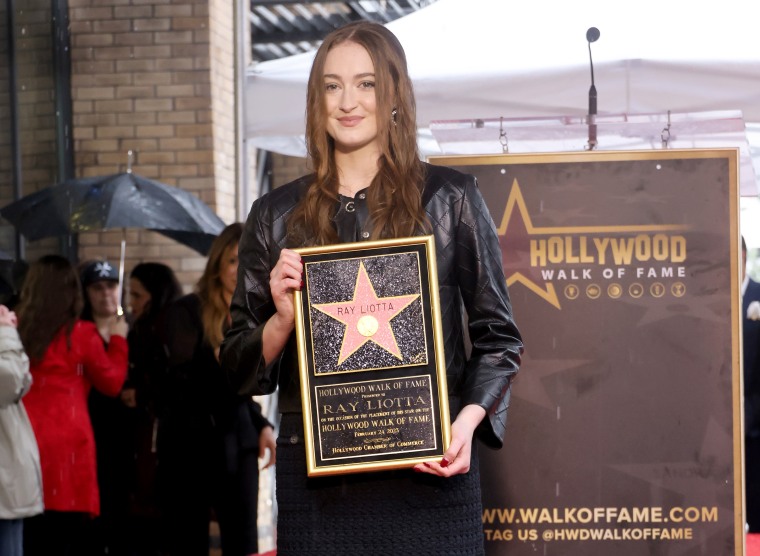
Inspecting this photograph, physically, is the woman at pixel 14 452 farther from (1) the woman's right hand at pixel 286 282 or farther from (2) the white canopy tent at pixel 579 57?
(1) the woman's right hand at pixel 286 282

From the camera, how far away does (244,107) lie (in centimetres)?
656

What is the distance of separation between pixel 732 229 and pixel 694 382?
0.48 m

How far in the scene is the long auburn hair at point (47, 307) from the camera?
666 centimetres

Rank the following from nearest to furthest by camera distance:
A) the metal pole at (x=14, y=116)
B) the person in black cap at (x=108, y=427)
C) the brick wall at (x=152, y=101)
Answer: the person in black cap at (x=108, y=427) → the metal pole at (x=14, y=116) → the brick wall at (x=152, y=101)

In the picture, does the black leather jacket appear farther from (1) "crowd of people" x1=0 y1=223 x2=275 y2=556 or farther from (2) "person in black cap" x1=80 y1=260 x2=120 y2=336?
(2) "person in black cap" x1=80 y1=260 x2=120 y2=336

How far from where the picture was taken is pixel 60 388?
6746mm

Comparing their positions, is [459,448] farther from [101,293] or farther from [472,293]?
[101,293]

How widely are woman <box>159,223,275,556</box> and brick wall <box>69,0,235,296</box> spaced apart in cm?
294

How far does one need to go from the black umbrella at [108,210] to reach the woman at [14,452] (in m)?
1.10

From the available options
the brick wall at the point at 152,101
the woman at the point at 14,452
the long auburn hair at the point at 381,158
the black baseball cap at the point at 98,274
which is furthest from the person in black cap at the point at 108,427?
the long auburn hair at the point at 381,158

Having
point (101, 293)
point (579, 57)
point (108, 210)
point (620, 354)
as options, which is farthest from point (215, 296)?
point (620, 354)

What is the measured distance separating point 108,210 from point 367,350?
4.60 meters

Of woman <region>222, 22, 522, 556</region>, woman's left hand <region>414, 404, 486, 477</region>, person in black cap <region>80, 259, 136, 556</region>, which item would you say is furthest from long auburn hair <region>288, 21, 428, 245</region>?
person in black cap <region>80, 259, 136, 556</region>

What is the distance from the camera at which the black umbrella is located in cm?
713
